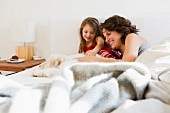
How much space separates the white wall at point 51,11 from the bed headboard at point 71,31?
4 cm

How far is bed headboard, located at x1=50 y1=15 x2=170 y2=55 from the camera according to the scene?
6.73 feet

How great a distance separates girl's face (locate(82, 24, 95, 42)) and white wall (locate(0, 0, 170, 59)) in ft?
0.96

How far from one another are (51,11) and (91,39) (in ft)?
2.35

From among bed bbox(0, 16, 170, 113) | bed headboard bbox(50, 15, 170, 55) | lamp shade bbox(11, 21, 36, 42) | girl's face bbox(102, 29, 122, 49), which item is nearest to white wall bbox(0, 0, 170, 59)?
bed headboard bbox(50, 15, 170, 55)

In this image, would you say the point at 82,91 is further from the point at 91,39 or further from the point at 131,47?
the point at 91,39

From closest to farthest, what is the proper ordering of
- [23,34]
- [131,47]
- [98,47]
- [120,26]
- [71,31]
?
[131,47]
[120,26]
[98,47]
[71,31]
[23,34]

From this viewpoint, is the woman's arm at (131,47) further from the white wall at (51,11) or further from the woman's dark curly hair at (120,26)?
the white wall at (51,11)

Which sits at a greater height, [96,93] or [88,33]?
[88,33]

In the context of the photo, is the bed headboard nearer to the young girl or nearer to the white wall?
the white wall

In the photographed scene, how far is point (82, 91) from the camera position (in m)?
0.58

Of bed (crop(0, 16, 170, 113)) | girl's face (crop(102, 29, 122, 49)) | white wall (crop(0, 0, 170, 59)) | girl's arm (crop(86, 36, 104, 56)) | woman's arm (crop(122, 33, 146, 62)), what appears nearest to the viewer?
bed (crop(0, 16, 170, 113))

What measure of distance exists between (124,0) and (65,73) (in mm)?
1783

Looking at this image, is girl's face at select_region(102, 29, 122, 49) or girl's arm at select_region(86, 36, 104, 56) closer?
girl's face at select_region(102, 29, 122, 49)

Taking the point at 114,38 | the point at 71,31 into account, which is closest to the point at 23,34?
the point at 71,31
